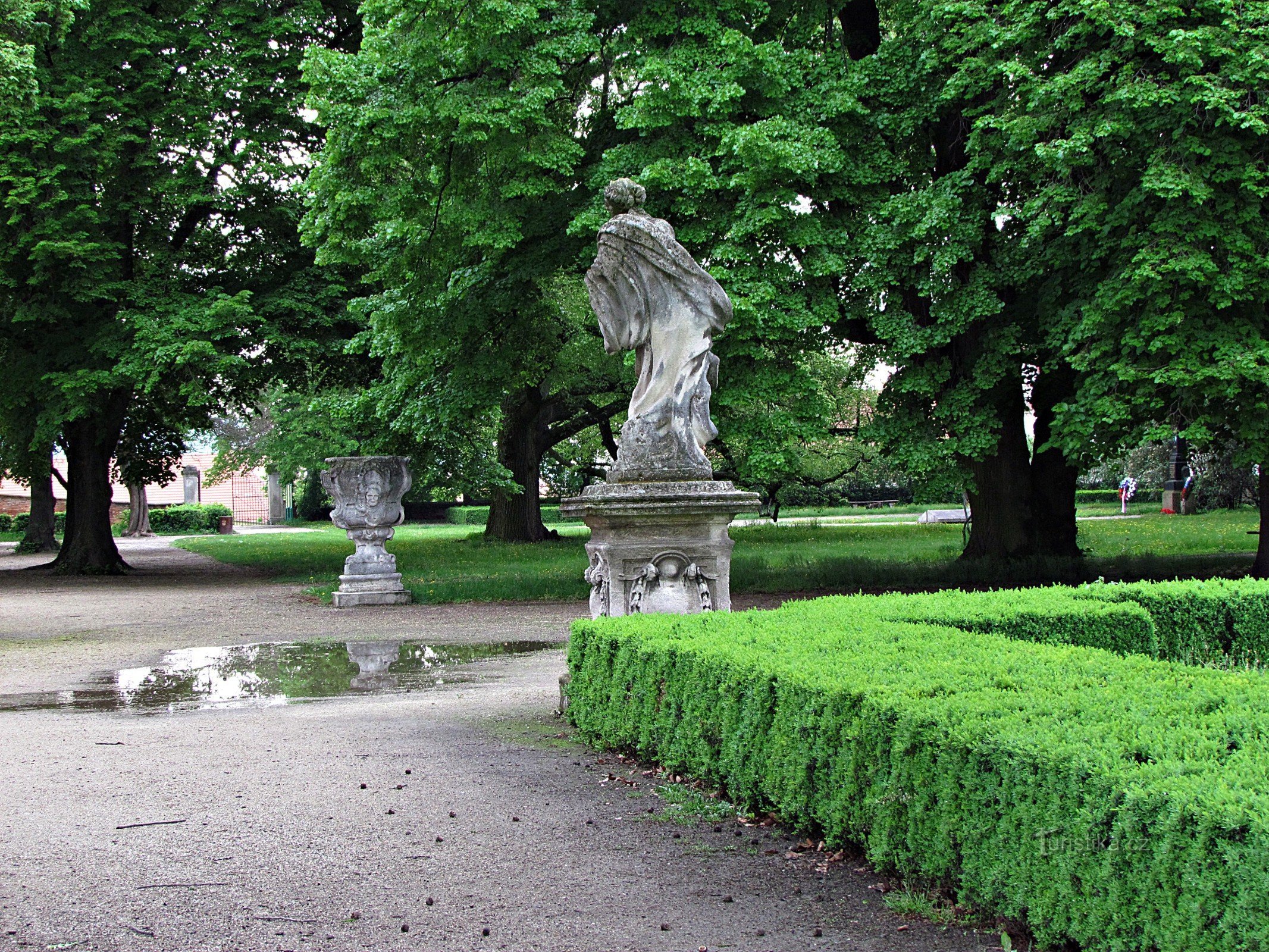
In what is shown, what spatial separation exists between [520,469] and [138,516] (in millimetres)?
24147

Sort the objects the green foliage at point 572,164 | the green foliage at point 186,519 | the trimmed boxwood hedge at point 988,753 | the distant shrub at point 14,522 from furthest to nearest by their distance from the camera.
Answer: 1. the green foliage at point 186,519
2. the distant shrub at point 14,522
3. the green foliage at point 572,164
4. the trimmed boxwood hedge at point 988,753

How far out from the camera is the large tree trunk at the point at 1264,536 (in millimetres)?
15453

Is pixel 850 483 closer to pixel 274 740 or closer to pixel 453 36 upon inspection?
pixel 453 36

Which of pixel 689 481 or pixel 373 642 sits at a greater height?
pixel 689 481

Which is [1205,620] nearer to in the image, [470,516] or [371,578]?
[371,578]

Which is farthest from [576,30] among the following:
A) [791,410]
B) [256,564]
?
[256,564]

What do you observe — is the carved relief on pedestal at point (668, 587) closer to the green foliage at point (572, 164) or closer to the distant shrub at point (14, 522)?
the green foliage at point (572, 164)

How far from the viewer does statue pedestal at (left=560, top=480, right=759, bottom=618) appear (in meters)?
7.35

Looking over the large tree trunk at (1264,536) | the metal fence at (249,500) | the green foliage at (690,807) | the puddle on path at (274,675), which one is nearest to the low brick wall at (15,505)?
the metal fence at (249,500)

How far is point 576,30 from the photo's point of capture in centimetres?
1455

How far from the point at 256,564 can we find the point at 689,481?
1992 cm

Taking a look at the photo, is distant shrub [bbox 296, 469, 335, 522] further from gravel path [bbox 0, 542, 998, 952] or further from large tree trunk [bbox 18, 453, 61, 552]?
gravel path [bbox 0, 542, 998, 952]

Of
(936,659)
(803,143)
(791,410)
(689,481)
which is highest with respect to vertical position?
(803,143)

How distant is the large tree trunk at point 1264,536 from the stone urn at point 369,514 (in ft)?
38.0
